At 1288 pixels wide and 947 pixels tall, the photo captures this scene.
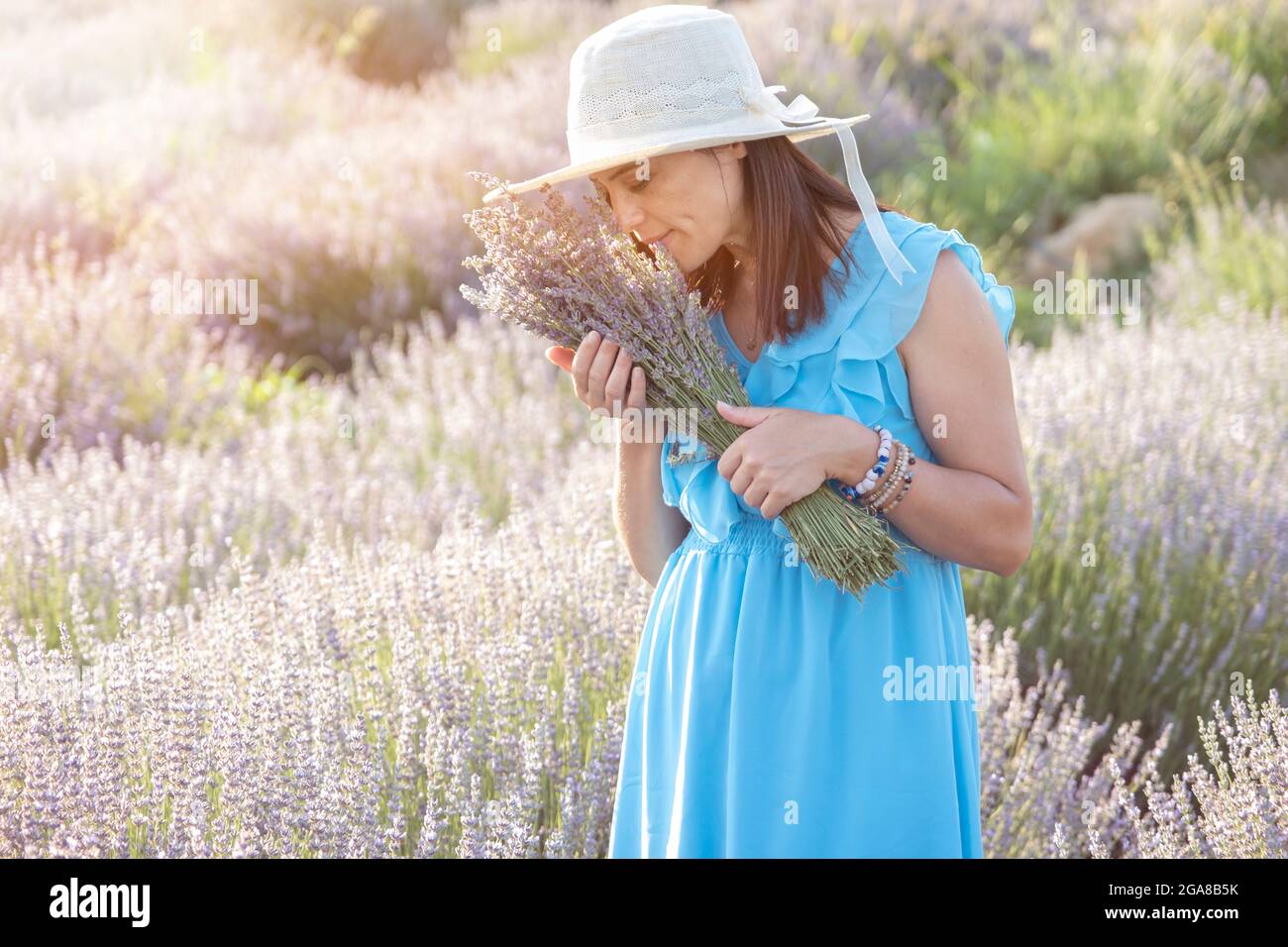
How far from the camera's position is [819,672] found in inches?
67.7

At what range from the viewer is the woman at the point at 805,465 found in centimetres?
168

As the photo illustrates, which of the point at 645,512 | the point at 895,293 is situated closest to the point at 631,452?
the point at 645,512

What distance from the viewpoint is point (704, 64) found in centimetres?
174

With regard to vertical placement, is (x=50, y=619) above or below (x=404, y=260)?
below

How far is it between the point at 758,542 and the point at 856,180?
50 cm

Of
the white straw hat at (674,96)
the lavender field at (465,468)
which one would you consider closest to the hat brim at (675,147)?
the white straw hat at (674,96)

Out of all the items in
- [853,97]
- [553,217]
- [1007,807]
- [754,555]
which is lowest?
[1007,807]

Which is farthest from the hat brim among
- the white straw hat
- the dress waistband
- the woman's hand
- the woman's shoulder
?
the dress waistband

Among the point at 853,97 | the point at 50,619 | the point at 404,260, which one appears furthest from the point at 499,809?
the point at 853,97

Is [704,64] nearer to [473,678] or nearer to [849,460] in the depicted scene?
[849,460]

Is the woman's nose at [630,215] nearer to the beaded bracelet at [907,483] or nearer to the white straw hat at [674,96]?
the white straw hat at [674,96]

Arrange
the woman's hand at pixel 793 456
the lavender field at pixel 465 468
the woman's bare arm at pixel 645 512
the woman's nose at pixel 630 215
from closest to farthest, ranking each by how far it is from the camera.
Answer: the woman's hand at pixel 793 456 → the woman's nose at pixel 630 215 → the woman's bare arm at pixel 645 512 → the lavender field at pixel 465 468

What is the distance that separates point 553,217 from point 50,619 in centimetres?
208

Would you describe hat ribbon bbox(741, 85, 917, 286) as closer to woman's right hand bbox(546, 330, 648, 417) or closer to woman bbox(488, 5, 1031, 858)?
woman bbox(488, 5, 1031, 858)
